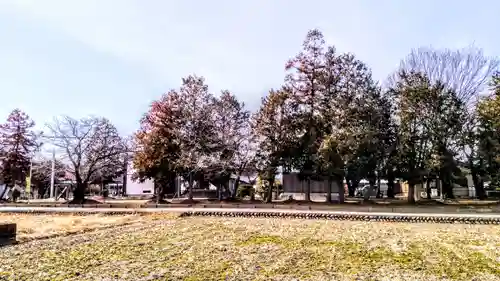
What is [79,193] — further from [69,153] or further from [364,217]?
[364,217]

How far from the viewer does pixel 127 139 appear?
27.1m

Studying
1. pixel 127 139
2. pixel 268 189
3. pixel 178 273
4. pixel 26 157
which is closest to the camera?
pixel 178 273

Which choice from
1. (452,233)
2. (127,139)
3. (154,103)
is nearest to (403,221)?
(452,233)

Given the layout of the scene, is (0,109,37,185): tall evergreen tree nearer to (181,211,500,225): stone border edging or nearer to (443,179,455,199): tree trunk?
(181,211,500,225): stone border edging

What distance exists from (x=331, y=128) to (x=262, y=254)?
45.8ft

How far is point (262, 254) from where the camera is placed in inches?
313

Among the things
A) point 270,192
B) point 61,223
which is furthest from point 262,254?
point 270,192

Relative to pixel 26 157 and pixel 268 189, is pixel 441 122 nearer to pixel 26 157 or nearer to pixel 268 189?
pixel 268 189

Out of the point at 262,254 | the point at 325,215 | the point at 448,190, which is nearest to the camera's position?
the point at 262,254

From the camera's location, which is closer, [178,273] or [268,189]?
[178,273]

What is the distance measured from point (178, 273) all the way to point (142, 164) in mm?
17851

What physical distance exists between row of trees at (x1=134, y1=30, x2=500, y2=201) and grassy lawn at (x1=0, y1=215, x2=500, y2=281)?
9193 millimetres

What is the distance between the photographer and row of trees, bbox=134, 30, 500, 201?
821 inches

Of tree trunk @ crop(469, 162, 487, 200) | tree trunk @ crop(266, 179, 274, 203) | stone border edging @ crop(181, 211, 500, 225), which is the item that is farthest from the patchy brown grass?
tree trunk @ crop(469, 162, 487, 200)
